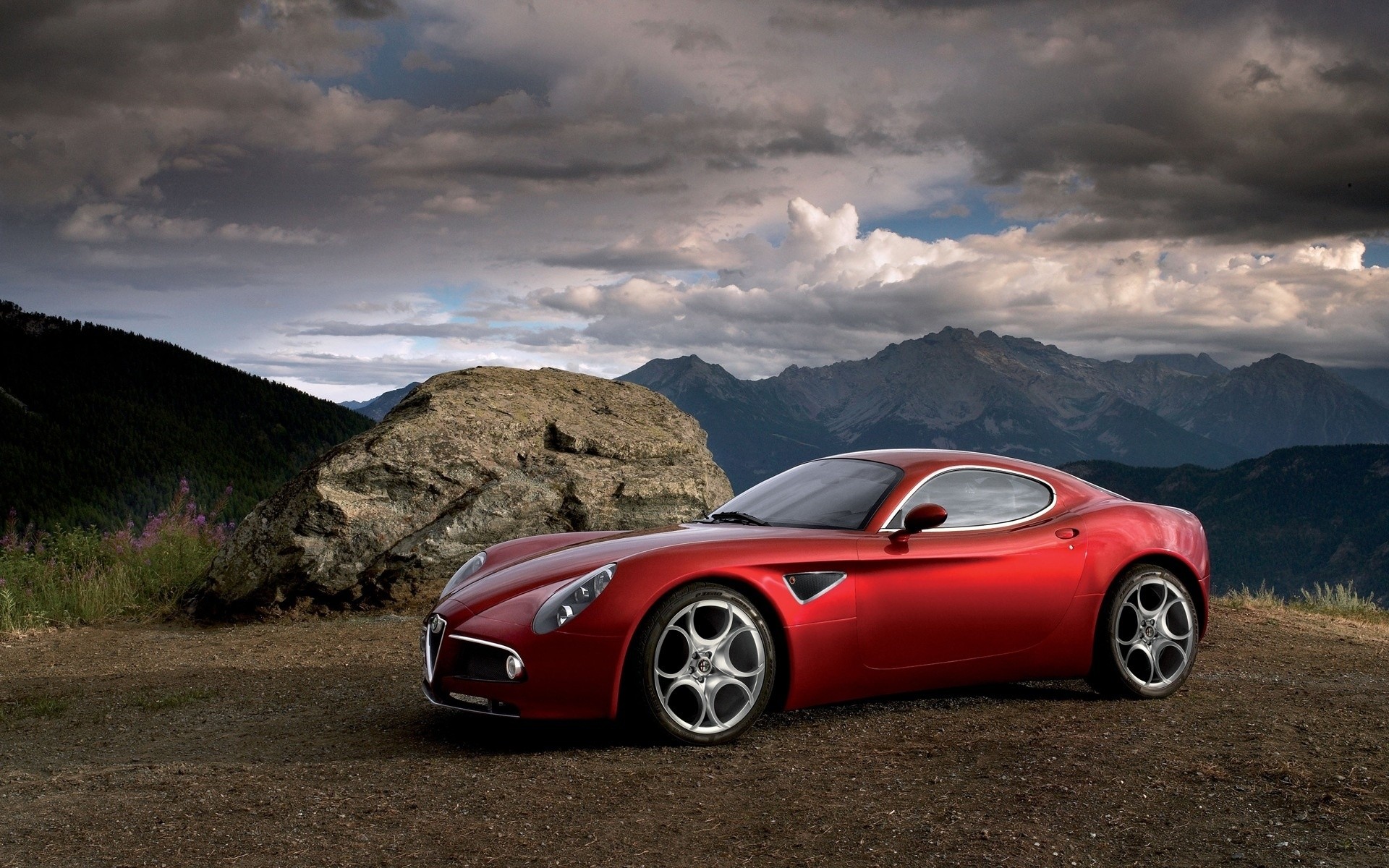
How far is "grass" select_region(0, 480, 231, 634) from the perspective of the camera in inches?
374

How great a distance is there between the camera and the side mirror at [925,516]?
5.04m

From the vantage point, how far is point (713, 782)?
4.22 metres

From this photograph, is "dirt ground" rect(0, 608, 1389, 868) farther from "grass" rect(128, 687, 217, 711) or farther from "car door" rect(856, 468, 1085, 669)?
"car door" rect(856, 468, 1085, 669)

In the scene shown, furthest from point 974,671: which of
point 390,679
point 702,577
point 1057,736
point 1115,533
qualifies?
point 390,679

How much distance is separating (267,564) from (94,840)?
19.8 feet

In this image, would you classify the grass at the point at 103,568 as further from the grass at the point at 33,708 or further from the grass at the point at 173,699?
the grass at the point at 173,699

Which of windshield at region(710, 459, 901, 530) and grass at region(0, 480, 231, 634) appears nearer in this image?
windshield at region(710, 459, 901, 530)

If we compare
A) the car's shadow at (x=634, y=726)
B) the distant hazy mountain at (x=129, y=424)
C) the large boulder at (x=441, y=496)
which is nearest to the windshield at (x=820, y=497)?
the car's shadow at (x=634, y=726)

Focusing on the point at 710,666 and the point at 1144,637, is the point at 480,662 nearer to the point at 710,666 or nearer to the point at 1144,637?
the point at 710,666

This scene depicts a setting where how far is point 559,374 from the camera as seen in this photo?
1228 centimetres

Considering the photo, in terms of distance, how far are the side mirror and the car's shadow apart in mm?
1031

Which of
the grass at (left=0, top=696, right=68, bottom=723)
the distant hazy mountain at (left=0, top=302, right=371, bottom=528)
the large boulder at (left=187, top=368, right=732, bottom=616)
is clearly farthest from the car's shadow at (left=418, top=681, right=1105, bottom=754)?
the distant hazy mountain at (left=0, top=302, right=371, bottom=528)

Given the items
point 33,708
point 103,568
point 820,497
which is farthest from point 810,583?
point 103,568

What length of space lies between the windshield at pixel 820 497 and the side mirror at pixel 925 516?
0.27m
